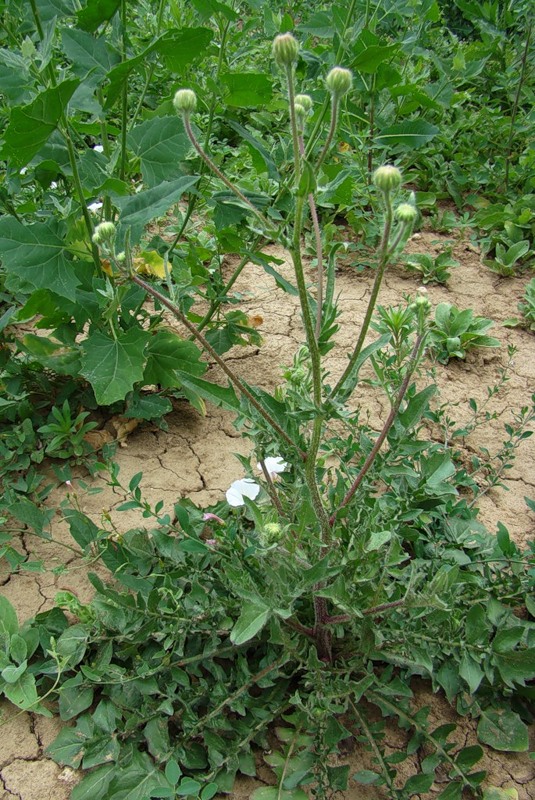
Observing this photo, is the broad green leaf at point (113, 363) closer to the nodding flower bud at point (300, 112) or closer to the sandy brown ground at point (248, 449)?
the sandy brown ground at point (248, 449)

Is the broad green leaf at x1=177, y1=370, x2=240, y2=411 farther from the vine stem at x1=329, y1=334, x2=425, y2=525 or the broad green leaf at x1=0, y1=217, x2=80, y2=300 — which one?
the broad green leaf at x1=0, y1=217, x2=80, y2=300

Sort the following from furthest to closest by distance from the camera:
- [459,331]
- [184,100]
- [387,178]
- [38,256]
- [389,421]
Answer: [459,331] < [38,256] < [389,421] < [184,100] < [387,178]

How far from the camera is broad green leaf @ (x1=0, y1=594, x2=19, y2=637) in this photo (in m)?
1.75

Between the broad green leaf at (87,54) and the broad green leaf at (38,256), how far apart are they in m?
0.45

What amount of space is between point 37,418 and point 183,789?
133 centimetres

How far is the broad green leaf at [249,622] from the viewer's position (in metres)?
1.23

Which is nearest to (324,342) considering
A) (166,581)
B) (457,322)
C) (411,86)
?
(166,581)

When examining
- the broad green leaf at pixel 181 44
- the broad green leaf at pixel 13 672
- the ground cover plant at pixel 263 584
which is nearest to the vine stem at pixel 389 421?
the ground cover plant at pixel 263 584

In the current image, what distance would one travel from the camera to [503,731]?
1.62 m

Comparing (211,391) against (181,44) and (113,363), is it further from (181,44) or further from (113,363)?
(181,44)

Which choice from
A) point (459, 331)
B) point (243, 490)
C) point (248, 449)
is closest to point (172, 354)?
point (248, 449)

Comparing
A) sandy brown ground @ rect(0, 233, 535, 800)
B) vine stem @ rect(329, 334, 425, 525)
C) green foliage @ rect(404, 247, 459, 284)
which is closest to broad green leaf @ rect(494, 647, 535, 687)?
sandy brown ground @ rect(0, 233, 535, 800)

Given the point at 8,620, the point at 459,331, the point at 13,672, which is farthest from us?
the point at 459,331

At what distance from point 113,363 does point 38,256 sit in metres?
0.36
